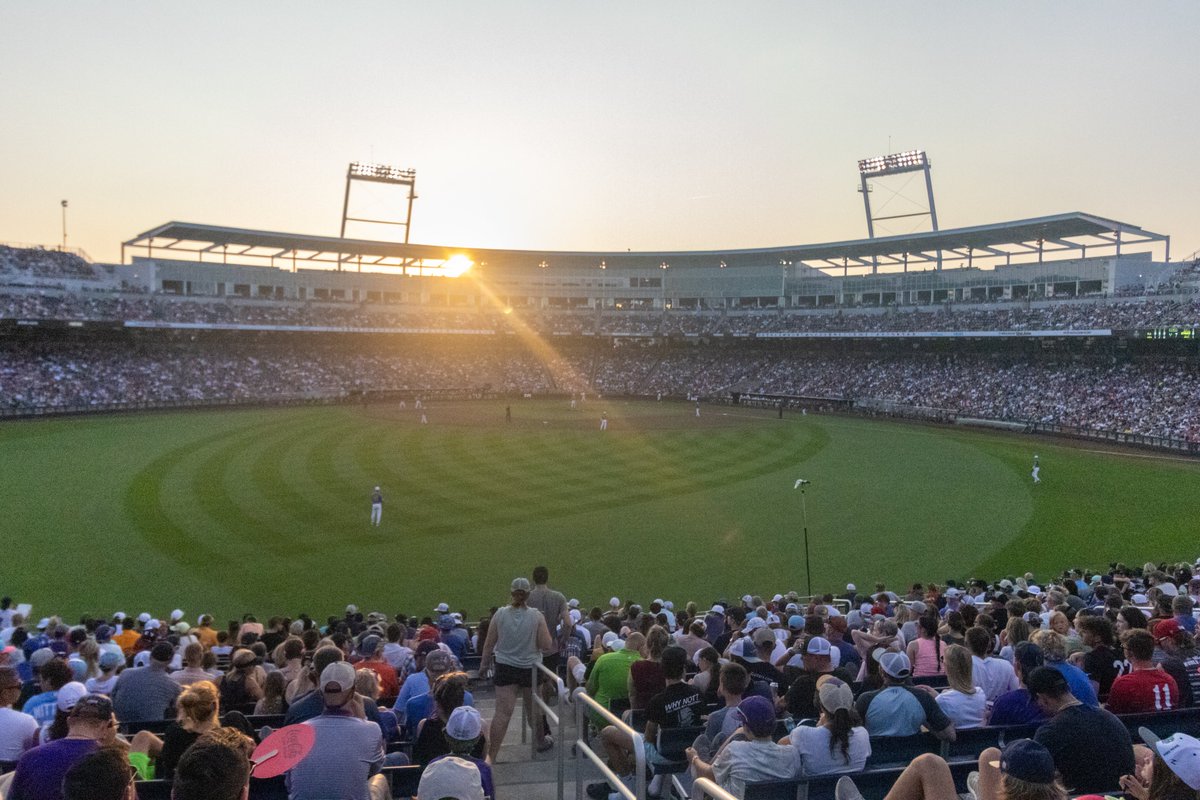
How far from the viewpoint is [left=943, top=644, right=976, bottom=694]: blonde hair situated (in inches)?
260

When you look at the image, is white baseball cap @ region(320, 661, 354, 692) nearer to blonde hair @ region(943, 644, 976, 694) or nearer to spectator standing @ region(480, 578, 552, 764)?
spectator standing @ region(480, 578, 552, 764)

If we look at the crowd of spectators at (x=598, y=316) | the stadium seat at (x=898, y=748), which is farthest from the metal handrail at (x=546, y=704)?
the crowd of spectators at (x=598, y=316)

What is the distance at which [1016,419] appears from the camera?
50.9m

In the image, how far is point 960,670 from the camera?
A: 6633 mm

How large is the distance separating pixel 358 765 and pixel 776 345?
3206 inches

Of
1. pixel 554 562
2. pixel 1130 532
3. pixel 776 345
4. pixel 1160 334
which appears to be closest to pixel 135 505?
pixel 554 562

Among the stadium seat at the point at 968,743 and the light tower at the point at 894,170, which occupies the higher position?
the light tower at the point at 894,170

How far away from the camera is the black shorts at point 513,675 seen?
8469 mm

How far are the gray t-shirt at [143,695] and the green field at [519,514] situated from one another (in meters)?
9.52

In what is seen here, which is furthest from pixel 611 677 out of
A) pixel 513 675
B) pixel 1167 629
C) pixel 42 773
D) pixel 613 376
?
pixel 613 376

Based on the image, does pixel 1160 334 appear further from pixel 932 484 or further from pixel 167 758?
pixel 167 758

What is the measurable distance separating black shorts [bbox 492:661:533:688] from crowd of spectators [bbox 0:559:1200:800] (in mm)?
16

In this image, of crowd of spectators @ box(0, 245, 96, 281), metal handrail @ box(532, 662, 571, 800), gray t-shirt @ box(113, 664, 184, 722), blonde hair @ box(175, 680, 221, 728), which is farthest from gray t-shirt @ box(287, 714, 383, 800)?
crowd of spectators @ box(0, 245, 96, 281)

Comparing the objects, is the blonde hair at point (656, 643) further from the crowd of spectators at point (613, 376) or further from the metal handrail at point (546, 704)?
the crowd of spectators at point (613, 376)
